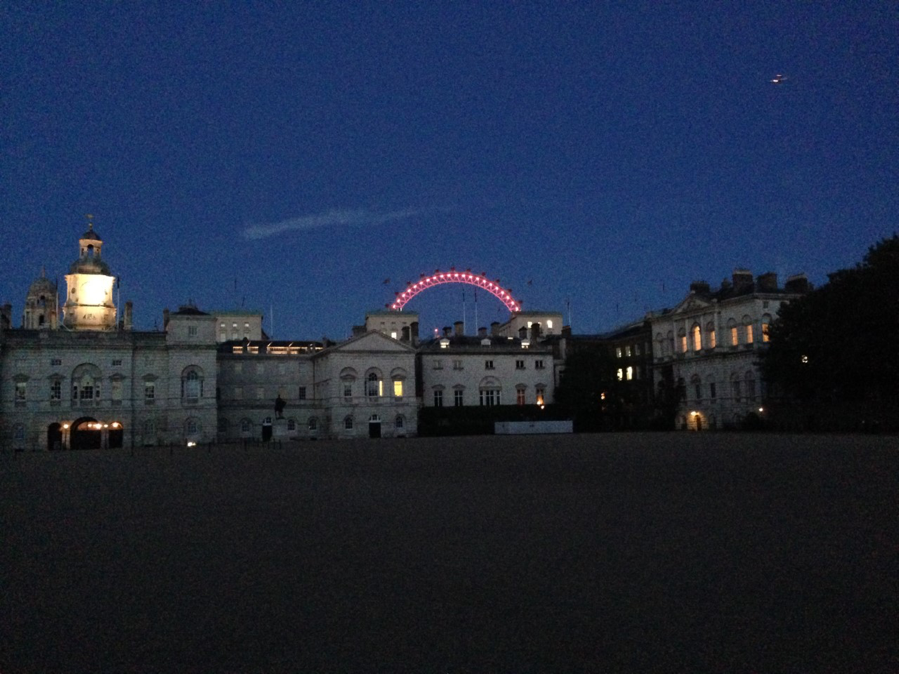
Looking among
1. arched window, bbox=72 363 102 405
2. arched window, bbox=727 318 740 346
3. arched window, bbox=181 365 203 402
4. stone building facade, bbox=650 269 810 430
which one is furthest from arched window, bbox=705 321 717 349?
arched window, bbox=72 363 102 405

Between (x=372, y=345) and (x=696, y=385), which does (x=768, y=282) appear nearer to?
(x=696, y=385)

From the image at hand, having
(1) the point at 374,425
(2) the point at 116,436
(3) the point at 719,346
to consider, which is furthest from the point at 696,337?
(2) the point at 116,436

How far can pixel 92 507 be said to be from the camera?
17859 mm

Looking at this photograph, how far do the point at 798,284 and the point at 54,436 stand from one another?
238 ft

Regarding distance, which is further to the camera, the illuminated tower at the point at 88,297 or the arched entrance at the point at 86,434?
the illuminated tower at the point at 88,297

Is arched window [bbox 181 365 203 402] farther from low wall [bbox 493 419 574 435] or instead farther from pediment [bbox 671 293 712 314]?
pediment [bbox 671 293 712 314]

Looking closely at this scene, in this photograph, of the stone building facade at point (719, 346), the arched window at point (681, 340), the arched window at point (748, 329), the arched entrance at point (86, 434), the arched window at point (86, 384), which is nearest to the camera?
the arched entrance at point (86, 434)

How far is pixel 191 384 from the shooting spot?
76.5m

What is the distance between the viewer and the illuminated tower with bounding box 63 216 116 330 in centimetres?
9019

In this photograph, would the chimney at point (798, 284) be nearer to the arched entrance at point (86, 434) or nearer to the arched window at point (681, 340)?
the arched window at point (681, 340)

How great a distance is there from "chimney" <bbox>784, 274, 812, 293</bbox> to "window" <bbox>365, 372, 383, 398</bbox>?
4224 cm

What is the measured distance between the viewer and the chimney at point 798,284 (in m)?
78.8

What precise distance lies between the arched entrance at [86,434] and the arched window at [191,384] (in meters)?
8.17

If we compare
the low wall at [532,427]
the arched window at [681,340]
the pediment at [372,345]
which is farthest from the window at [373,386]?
the arched window at [681,340]
